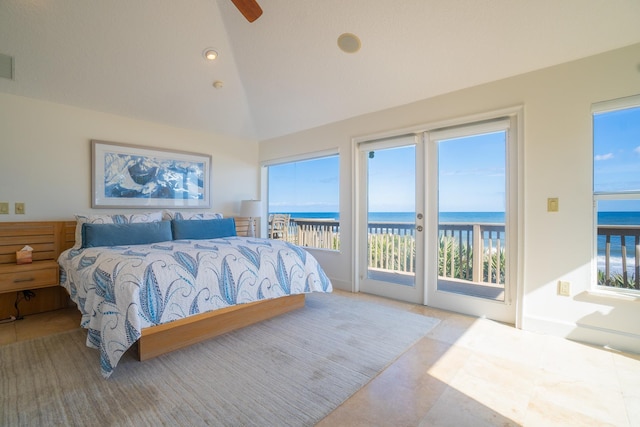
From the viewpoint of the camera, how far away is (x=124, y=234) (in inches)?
116

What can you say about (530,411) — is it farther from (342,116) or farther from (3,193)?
(3,193)

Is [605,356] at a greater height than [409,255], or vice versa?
[409,255]

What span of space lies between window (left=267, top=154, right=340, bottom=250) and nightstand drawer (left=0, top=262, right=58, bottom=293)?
9.39 ft

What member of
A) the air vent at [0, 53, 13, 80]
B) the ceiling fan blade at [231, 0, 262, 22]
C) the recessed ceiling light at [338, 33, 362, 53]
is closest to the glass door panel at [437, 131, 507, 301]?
the recessed ceiling light at [338, 33, 362, 53]

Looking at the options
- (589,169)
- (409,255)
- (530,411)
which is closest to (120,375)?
(530,411)

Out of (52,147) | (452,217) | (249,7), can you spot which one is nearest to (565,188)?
(452,217)

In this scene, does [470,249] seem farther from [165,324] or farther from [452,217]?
[165,324]

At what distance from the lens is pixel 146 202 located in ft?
12.5

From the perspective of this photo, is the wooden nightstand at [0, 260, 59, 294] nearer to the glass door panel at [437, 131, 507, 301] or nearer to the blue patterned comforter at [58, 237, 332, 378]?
the blue patterned comforter at [58, 237, 332, 378]

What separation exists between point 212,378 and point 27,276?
7.31 ft

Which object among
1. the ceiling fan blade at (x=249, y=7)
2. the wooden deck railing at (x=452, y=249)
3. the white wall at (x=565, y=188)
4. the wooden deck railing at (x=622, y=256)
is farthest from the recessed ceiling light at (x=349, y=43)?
the wooden deck railing at (x=622, y=256)

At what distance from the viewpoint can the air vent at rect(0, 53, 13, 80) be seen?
8.61 ft

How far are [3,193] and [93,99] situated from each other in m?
1.28

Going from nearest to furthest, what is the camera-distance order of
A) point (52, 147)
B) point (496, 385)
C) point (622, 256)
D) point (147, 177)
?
point (496, 385)
point (622, 256)
point (52, 147)
point (147, 177)
